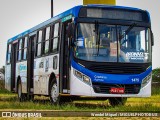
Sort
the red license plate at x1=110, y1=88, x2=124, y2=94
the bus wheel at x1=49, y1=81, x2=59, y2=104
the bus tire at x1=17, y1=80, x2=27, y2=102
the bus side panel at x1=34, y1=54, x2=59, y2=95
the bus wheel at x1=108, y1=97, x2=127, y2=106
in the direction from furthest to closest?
the bus tire at x1=17, y1=80, x2=27, y2=102
the bus side panel at x1=34, y1=54, x2=59, y2=95
the bus wheel at x1=108, y1=97, x2=127, y2=106
the bus wheel at x1=49, y1=81, x2=59, y2=104
the red license plate at x1=110, y1=88, x2=124, y2=94

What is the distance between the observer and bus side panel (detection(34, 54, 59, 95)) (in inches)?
777

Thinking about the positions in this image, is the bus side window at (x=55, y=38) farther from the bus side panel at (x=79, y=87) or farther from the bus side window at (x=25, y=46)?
the bus side window at (x=25, y=46)

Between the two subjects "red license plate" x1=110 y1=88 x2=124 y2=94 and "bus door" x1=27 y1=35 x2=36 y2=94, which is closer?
"red license plate" x1=110 y1=88 x2=124 y2=94

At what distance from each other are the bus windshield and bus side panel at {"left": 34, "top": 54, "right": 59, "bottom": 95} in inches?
65.6

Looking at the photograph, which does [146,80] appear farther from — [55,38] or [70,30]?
[55,38]

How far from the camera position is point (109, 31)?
17.9 meters

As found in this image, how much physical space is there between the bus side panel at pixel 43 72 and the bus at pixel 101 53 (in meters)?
0.12

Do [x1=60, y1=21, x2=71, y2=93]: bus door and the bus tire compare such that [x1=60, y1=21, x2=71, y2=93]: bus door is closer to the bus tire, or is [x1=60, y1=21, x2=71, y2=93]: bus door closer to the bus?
the bus

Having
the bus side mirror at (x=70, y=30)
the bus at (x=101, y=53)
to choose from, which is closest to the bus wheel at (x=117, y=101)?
the bus at (x=101, y=53)

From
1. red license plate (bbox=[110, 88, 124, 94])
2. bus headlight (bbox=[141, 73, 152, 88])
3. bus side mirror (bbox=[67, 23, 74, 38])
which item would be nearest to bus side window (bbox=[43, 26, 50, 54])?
bus side mirror (bbox=[67, 23, 74, 38])

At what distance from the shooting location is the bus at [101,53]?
17359mm

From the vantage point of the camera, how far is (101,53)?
1745 centimetres

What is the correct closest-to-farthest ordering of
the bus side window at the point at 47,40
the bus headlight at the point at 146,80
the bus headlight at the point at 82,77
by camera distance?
1. the bus headlight at the point at 82,77
2. the bus headlight at the point at 146,80
3. the bus side window at the point at 47,40

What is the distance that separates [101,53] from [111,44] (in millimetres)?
490
